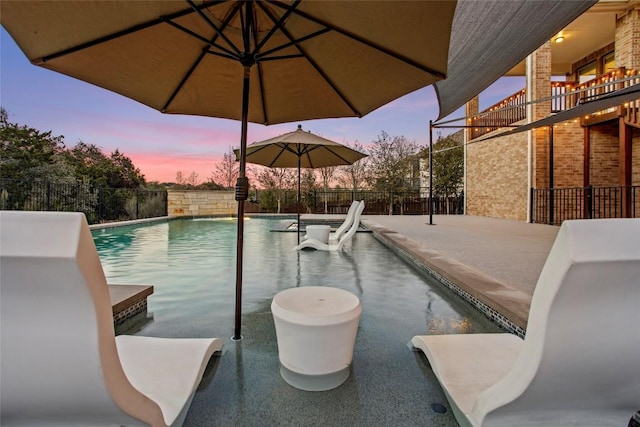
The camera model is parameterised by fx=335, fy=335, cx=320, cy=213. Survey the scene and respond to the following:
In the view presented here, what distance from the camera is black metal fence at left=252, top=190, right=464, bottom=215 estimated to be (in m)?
17.4

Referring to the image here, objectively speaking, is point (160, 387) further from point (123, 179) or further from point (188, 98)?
point (123, 179)

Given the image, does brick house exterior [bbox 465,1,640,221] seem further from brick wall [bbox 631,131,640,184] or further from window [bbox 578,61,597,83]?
window [bbox 578,61,597,83]

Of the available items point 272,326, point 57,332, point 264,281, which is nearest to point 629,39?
point 264,281

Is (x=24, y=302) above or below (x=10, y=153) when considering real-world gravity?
below

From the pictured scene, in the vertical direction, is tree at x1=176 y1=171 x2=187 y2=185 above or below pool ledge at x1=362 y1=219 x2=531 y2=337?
above

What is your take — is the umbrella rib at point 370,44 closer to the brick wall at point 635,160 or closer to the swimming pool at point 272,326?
the swimming pool at point 272,326

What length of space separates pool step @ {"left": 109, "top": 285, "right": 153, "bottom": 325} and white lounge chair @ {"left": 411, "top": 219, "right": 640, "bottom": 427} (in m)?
2.75

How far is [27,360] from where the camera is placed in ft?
3.22

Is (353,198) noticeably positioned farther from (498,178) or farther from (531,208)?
(531,208)

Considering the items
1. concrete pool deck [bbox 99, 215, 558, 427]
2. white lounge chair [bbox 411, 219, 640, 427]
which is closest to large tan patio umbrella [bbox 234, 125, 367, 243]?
concrete pool deck [bbox 99, 215, 558, 427]

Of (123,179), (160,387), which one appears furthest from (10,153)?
(160,387)

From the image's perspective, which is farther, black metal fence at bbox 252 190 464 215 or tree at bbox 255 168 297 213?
tree at bbox 255 168 297 213

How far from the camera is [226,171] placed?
2259 cm

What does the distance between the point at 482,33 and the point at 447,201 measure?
598 inches
